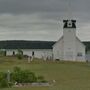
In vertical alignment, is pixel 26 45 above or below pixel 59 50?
above

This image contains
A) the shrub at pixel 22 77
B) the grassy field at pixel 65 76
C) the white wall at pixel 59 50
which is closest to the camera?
the grassy field at pixel 65 76

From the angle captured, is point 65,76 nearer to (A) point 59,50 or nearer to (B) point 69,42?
(B) point 69,42

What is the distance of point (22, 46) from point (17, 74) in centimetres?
8978

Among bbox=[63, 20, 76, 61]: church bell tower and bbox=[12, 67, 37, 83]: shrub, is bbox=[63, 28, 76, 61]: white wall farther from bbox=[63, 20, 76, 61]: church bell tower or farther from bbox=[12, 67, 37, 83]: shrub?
bbox=[12, 67, 37, 83]: shrub

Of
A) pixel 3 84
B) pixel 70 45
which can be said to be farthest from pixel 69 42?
pixel 3 84

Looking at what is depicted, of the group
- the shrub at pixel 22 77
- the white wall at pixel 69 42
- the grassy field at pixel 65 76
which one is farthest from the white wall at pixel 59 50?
the shrub at pixel 22 77

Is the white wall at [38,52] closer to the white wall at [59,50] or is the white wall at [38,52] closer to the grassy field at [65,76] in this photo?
the white wall at [59,50]

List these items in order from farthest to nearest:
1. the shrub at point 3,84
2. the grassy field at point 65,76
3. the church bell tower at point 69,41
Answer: the church bell tower at point 69,41 < the grassy field at point 65,76 < the shrub at point 3,84

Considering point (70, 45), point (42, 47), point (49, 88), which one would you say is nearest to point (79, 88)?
point (49, 88)

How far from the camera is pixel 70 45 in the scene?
84.3 metres

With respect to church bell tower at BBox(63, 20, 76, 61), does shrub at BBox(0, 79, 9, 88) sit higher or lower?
lower

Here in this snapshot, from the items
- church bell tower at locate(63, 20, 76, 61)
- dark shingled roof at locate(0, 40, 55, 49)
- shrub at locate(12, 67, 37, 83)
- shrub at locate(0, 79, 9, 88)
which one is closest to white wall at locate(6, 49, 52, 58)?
dark shingled roof at locate(0, 40, 55, 49)

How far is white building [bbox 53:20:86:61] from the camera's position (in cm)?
8431

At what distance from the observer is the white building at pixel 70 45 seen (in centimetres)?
8431
